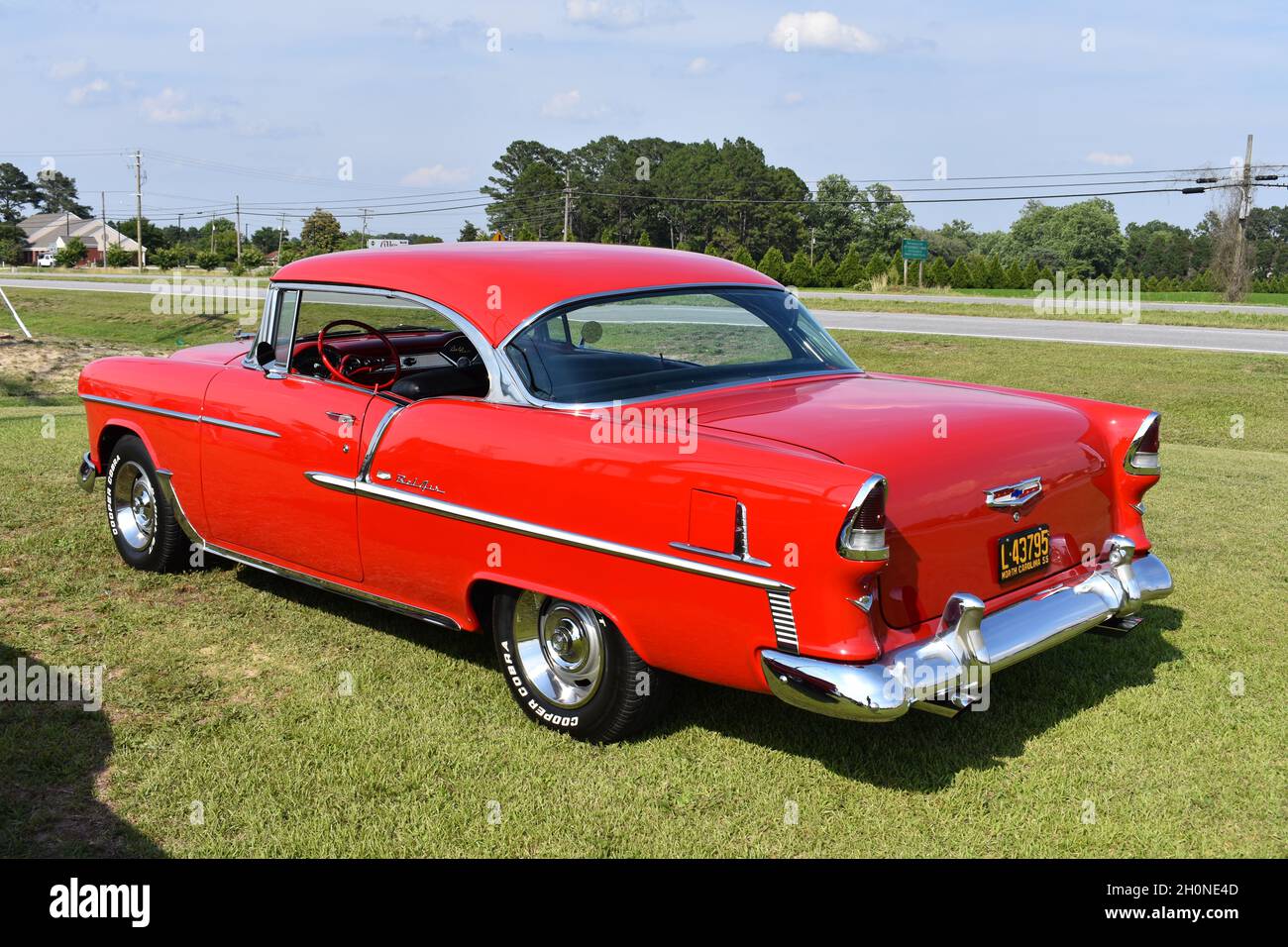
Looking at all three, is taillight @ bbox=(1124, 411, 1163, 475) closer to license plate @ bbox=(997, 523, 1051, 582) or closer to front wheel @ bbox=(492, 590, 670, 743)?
license plate @ bbox=(997, 523, 1051, 582)

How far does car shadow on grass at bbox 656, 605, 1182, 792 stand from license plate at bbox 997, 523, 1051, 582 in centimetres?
63

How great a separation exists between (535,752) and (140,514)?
10.4 feet

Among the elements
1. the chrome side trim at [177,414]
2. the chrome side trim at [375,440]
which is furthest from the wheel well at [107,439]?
the chrome side trim at [375,440]

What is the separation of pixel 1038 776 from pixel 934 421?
4.05 ft

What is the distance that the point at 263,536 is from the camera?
5.05m

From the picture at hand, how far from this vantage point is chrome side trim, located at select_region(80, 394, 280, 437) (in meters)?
4.96

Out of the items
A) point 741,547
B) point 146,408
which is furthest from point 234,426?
point 741,547

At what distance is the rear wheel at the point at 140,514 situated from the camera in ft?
19.0

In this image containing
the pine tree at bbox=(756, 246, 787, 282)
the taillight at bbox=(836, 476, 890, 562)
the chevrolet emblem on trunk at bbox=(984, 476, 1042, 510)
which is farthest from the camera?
the pine tree at bbox=(756, 246, 787, 282)

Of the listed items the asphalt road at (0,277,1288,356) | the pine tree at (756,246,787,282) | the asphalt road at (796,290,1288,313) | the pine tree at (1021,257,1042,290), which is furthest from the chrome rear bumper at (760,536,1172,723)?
the pine tree at (1021,257,1042,290)

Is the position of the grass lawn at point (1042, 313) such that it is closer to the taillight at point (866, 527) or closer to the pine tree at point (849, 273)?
the pine tree at point (849, 273)

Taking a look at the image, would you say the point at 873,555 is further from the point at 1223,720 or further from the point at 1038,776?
the point at 1223,720

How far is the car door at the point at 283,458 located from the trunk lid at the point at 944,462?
155cm
